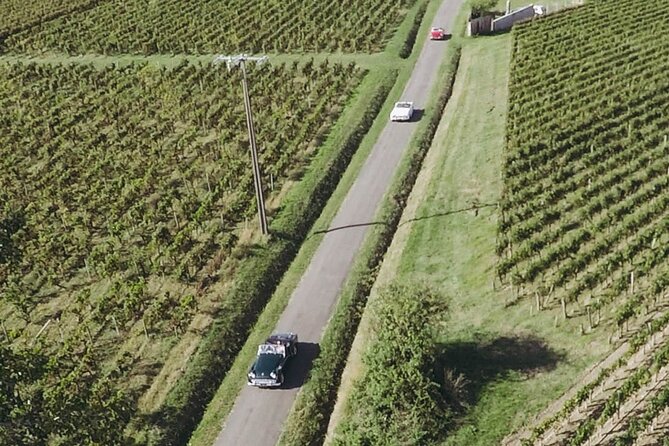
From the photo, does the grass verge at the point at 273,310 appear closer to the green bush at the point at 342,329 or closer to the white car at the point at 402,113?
the white car at the point at 402,113

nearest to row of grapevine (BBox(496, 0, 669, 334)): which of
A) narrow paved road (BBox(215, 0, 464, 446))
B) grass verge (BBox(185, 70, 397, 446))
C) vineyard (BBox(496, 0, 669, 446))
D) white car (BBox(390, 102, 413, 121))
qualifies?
vineyard (BBox(496, 0, 669, 446))

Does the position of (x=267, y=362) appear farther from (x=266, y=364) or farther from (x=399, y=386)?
(x=399, y=386)

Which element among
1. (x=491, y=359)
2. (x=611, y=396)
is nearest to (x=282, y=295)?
(x=491, y=359)

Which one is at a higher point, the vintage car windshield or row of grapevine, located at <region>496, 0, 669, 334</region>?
row of grapevine, located at <region>496, 0, 669, 334</region>

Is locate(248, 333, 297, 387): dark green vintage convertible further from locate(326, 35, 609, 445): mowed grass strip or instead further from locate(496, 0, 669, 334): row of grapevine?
locate(496, 0, 669, 334): row of grapevine

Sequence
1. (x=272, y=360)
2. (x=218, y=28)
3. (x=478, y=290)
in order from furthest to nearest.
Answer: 1. (x=218, y=28)
2. (x=478, y=290)
3. (x=272, y=360)

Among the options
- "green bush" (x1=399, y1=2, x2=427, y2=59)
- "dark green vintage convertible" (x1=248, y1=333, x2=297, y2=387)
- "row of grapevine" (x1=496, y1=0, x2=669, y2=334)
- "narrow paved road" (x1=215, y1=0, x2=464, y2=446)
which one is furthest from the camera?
"green bush" (x1=399, y1=2, x2=427, y2=59)
